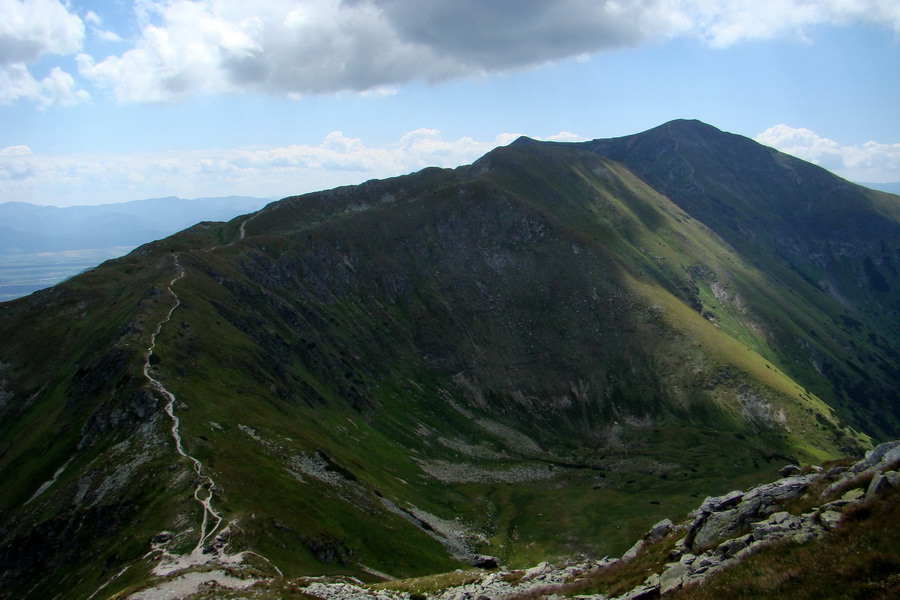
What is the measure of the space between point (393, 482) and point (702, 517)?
271 ft

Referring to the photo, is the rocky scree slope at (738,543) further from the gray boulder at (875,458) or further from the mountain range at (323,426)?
the mountain range at (323,426)

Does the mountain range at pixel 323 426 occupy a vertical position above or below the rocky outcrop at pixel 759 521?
below

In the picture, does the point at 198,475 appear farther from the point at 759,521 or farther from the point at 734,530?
the point at 759,521

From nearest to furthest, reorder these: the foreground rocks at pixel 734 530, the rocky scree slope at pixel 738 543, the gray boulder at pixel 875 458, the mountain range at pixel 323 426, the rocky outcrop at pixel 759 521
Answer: the rocky scree slope at pixel 738 543
the rocky outcrop at pixel 759 521
the foreground rocks at pixel 734 530
the gray boulder at pixel 875 458
the mountain range at pixel 323 426

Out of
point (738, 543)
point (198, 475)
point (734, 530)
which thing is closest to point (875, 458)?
point (734, 530)

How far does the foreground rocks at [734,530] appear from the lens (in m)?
22.4

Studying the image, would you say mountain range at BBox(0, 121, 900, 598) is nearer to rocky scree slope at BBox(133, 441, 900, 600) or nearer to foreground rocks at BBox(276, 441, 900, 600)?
foreground rocks at BBox(276, 441, 900, 600)

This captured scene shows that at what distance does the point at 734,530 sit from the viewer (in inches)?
1062

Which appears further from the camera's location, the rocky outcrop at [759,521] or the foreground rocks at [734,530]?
the foreground rocks at [734,530]

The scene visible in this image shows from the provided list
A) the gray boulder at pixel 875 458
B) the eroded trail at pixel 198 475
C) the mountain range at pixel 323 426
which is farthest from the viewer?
the mountain range at pixel 323 426

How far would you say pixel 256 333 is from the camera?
12875 cm

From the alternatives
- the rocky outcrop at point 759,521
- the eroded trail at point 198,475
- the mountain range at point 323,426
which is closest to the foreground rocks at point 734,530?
the rocky outcrop at point 759,521

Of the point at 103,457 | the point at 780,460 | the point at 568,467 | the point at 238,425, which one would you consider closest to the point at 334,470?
the point at 238,425

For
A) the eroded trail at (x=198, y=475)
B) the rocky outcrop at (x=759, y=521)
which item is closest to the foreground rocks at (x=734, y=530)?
the rocky outcrop at (x=759, y=521)
